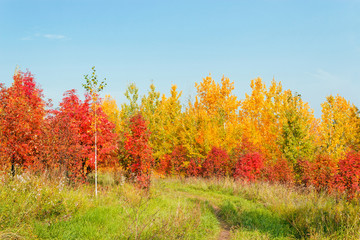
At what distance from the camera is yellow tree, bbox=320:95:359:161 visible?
→ 2330 centimetres

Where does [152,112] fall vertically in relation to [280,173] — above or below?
above

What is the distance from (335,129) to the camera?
24.8 m

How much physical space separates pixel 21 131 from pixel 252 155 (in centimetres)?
1176

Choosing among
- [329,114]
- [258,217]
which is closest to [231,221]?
[258,217]

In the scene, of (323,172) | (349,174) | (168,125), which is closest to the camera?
(349,174)

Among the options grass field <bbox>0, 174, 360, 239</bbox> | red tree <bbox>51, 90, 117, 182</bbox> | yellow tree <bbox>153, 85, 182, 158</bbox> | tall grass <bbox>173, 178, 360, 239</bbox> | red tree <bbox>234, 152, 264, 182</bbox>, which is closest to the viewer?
grass field <bbox>0, 174, 360, 239</bbox>

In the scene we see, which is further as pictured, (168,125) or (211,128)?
(168,125)

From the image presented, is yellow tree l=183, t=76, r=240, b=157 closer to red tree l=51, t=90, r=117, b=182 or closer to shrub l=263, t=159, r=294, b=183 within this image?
shrub l=263, t=159, r=294, b=183

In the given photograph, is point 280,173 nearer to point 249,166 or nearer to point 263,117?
point 249,166

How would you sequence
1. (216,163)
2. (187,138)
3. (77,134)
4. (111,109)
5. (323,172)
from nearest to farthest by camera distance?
(77,134), (323,172), (216,163), (187,138), (111,109)

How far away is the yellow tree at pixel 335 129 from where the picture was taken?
2330 centimetres

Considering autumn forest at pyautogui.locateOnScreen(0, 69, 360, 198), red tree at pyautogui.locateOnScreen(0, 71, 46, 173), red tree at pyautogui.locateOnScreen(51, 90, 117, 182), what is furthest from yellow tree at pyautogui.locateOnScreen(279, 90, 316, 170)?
red tree at pyautogui.locateOnScreen(0, 71, 46, 173)

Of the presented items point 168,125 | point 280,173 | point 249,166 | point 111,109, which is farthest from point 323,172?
point 111,109

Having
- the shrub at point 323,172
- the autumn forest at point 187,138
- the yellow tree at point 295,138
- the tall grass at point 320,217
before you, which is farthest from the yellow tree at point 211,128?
the tall grass at point 320,217
